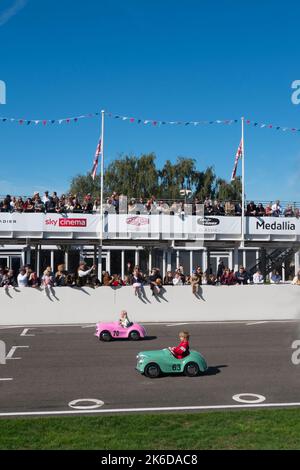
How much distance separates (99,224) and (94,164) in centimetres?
334

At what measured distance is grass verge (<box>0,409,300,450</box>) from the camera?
6805 millimetres

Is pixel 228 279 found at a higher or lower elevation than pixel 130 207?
lower

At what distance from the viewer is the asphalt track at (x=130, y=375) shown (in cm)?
943

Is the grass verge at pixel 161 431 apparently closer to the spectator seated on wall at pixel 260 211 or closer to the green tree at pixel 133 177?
the spectator seated on wall at pixel 260 211

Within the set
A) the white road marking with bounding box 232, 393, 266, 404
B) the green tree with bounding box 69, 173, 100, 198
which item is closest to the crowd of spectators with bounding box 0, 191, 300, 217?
the white road marking with bounding box 232, 393, 266, 404

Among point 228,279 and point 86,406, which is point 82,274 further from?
point 86,406

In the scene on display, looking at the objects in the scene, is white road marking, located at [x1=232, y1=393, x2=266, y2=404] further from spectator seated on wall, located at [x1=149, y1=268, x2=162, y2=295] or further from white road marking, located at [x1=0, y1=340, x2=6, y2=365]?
spectator seated on wall, located at [x1=149, y1=268, x2=162, y2=295]

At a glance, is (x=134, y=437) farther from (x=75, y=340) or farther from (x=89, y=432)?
(x=75, y=340)

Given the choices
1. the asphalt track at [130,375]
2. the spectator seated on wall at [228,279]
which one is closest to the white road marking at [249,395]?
the asphalt track at [130,375]

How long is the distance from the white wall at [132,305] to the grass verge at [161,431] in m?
12.4

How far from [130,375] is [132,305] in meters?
9.51

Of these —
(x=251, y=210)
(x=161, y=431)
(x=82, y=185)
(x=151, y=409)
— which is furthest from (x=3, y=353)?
(x=82, y=185)

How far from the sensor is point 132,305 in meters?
21.3

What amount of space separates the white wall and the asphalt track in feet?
7.44
